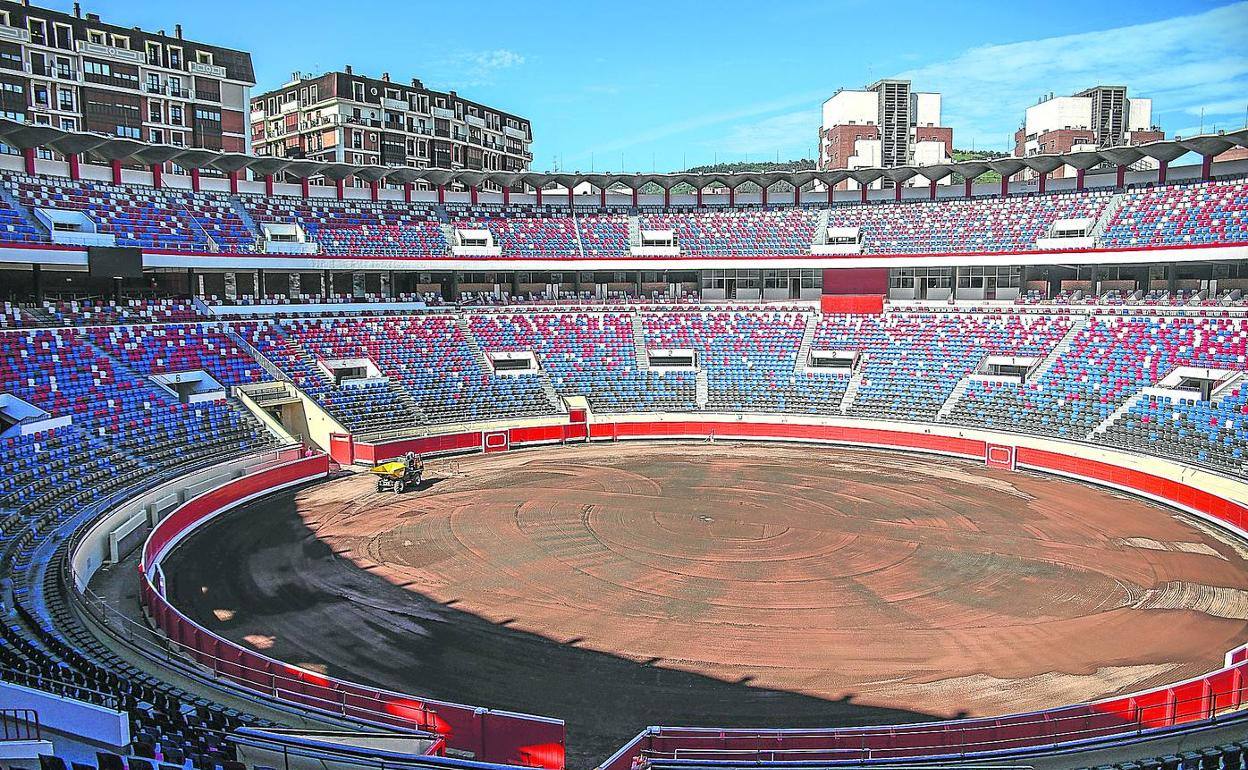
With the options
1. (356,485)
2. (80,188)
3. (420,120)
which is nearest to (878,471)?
(356,485)

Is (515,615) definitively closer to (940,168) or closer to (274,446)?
(274,446)

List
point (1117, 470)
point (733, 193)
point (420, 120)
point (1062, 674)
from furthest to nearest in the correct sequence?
point (420, 120)
point (733, 193)
point (1117, 470)
point (1062, 674)

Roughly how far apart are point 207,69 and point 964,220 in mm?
65557

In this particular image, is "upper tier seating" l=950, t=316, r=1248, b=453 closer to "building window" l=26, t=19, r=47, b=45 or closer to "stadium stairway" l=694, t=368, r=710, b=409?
Answer: "stadium stairway" l=694, t=368, r=710, b=409

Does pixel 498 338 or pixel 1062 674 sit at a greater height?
pixel 498 338

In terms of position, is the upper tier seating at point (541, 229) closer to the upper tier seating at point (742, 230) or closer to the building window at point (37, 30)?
the upper tier seating at point (742, 230)

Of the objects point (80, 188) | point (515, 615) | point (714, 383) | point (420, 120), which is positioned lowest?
point (515, 615)

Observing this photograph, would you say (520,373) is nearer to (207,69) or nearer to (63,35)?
(207,69)

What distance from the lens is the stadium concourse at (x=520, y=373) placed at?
14.5m

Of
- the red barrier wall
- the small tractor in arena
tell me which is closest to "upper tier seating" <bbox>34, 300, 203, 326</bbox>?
the small tractor in arena

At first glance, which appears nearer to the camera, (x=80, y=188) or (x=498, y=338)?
(x=80, y=188)

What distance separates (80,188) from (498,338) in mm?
24969

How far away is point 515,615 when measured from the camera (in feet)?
71.0

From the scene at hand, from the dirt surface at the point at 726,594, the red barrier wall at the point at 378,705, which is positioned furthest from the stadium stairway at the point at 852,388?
the red barrier wall at the point at 378,705
